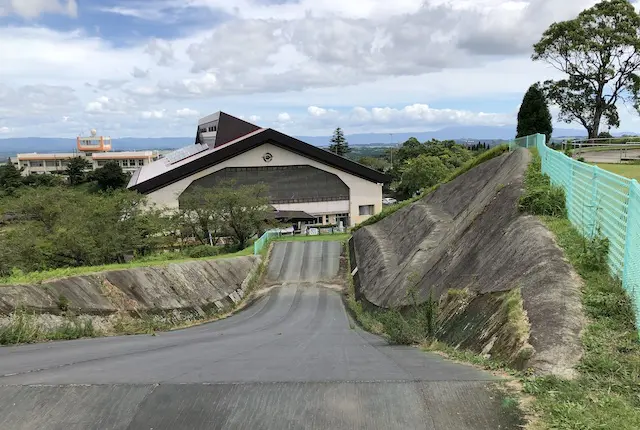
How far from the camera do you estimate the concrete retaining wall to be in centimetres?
1013

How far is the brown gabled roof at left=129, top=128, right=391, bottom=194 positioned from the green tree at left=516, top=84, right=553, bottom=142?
2533 cm

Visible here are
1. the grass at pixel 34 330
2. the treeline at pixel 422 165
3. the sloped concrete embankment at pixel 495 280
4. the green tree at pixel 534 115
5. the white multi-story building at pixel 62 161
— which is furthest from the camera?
the white multi-story building at pixel 62 161

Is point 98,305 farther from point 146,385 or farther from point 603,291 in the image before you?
point 603,291

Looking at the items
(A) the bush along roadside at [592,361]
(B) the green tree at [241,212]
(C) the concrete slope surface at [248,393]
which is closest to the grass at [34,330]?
(C) the concrete slope surface at [248,393]

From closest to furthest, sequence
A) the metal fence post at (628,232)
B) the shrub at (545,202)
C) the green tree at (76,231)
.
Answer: the metal fence post at (628,232), the shrub at (545,202), the green tree at (76,231)

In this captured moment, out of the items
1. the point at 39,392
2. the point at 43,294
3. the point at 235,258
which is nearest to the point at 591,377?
the point at 39,392

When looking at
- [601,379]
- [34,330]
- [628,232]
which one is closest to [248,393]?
[601,379]

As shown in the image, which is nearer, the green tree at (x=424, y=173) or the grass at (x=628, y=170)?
the grass at (x=628, y=170)

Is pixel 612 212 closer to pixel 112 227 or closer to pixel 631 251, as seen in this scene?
pixel 631 251

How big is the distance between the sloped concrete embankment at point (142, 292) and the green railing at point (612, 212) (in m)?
11.1

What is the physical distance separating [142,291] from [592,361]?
1224cm

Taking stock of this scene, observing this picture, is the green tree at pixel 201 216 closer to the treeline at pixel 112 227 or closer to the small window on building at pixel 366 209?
the treeline at pixel 112 227

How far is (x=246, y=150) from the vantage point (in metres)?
47.2

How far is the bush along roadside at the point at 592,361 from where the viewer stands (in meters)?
3.51
